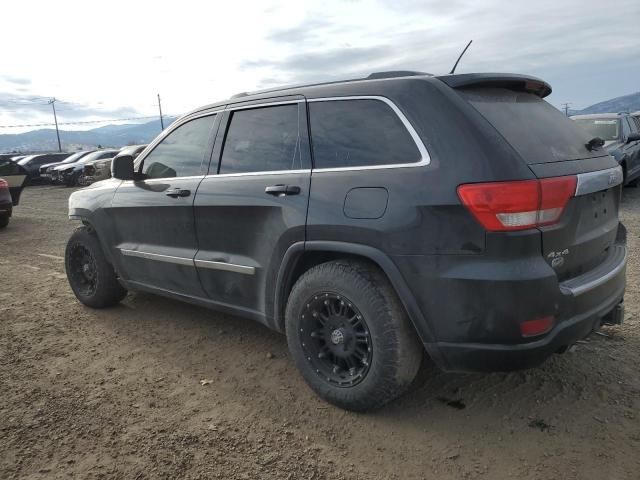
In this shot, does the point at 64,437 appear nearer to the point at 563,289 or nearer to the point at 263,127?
the point at 263,127

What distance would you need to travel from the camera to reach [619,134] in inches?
405

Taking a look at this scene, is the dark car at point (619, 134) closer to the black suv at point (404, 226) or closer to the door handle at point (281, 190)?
the black suv at point (404, 226)

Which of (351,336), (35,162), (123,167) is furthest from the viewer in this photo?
(35,162)

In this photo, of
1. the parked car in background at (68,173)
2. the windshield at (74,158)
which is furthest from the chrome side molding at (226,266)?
the windshield at (74,158)

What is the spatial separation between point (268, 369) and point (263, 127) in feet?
5.31

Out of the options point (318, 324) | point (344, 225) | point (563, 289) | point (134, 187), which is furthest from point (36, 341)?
point (563, 289)

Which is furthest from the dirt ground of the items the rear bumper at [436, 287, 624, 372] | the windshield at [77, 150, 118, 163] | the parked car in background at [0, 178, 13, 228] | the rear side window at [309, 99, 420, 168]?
the windshield at [77, 150, 118, 163]

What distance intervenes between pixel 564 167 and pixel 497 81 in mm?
580

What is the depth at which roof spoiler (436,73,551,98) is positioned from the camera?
102 inches

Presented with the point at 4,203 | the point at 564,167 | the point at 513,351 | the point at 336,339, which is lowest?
the point at 4,203

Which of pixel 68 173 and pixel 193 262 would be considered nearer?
pixel 193 262

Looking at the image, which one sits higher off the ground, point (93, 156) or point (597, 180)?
point (597, 180)

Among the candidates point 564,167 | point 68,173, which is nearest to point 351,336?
point 564,167

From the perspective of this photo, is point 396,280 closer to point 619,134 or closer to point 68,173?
point 619,134
